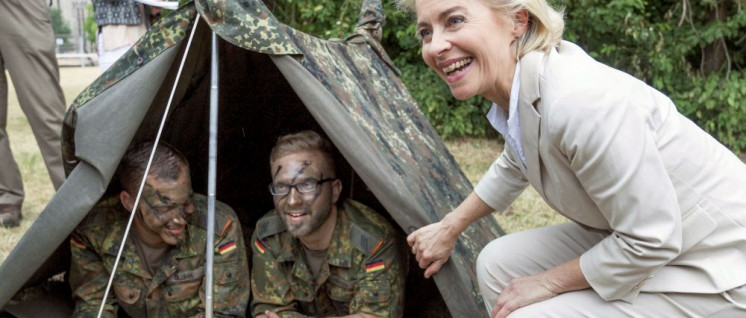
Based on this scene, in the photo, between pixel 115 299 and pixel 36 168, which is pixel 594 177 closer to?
pixel 115 299

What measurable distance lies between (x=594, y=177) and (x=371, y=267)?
137cm

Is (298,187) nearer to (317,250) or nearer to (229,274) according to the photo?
(317,250)

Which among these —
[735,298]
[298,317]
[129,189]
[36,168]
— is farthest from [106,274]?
[36,168]

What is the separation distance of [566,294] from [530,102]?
593mm

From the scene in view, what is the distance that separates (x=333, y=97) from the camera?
10.4 feet

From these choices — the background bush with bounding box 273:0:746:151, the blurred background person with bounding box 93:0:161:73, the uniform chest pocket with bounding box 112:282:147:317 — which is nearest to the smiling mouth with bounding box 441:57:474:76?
the uniform chest pocket with bounding box 112:282:147:317

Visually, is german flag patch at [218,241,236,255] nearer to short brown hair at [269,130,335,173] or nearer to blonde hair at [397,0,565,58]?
short brown hair at [269,130,335,173]

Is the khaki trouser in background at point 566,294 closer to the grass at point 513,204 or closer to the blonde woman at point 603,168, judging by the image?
the blonde woman at point 603,168

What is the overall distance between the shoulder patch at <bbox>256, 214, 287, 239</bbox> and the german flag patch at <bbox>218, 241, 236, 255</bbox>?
129 mm

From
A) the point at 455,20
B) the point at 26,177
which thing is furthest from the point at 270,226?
the point at 26,177

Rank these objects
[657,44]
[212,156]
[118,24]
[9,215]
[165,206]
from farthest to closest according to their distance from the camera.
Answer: [657,44] < [9,215] < [118,24] < [165,206] < [212,156]

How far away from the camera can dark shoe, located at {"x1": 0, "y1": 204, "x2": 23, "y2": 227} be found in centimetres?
531

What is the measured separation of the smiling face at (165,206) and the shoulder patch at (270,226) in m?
0.30

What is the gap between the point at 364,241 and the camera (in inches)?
138
